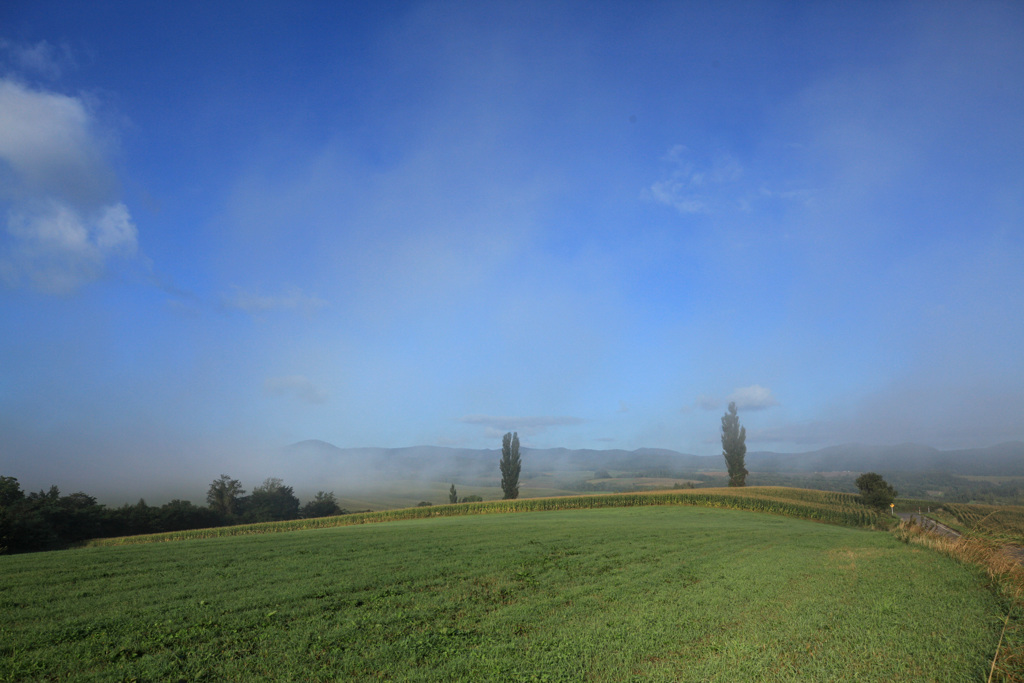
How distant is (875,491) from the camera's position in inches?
2008

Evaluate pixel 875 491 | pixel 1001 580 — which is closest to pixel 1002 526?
pixel 1001 580

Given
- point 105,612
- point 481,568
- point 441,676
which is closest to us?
point 441,676

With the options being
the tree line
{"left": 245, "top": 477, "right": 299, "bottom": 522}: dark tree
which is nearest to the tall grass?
the tree line

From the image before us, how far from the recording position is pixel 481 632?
9.14m

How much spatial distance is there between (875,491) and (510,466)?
44933 millimetres

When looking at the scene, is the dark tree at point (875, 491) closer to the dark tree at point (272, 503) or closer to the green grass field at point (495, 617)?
the green grass field at point (495, 617)

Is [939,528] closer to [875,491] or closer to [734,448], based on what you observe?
[875,491]

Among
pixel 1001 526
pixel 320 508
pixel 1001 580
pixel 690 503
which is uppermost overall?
pixel 1001 580

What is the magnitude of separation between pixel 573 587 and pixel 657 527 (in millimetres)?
15269

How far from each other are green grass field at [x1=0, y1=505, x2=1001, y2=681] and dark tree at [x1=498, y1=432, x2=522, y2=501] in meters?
54.1

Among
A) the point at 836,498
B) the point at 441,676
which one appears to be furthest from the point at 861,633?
the point at 836,498

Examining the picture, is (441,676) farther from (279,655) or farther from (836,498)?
(836,498)

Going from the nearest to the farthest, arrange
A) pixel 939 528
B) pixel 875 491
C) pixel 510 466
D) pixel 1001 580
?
pixel 1001 580, pixel 939 528, pixel 875 491, pixel 510 466

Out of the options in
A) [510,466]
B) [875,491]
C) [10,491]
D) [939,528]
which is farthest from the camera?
[510,466]
